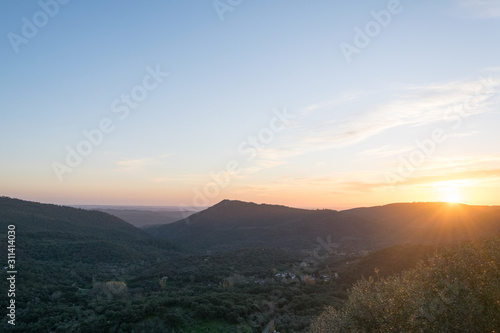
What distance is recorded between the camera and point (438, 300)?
10727 mm

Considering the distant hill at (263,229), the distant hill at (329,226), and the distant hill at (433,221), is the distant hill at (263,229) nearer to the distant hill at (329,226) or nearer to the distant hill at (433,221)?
the distant hill at (329,226)

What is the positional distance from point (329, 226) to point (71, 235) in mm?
67382

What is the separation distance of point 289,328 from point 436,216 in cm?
10374

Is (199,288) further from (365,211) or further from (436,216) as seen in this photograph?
(365,211)

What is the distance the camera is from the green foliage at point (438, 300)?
10156 millimetres

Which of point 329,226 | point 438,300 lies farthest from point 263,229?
point 438,300

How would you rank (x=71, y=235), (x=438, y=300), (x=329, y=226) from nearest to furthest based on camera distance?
(x=438, y=300) < (x=71, y=235) < (x=329, y=226)

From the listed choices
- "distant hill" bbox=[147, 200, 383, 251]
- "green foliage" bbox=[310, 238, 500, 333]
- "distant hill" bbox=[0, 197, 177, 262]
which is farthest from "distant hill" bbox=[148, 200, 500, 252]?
"green foliage" bbox=[310, 238, 500, 333]

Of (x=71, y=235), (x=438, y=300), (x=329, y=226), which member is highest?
(x=438, y=300)

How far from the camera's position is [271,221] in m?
116

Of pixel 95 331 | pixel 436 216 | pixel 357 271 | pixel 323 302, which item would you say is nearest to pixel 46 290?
pixel 95 331

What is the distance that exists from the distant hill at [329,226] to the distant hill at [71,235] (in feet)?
63.7

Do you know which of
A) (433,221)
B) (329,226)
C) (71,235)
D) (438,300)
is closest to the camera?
(438,300)

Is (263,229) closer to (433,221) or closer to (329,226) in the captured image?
(329,226)
